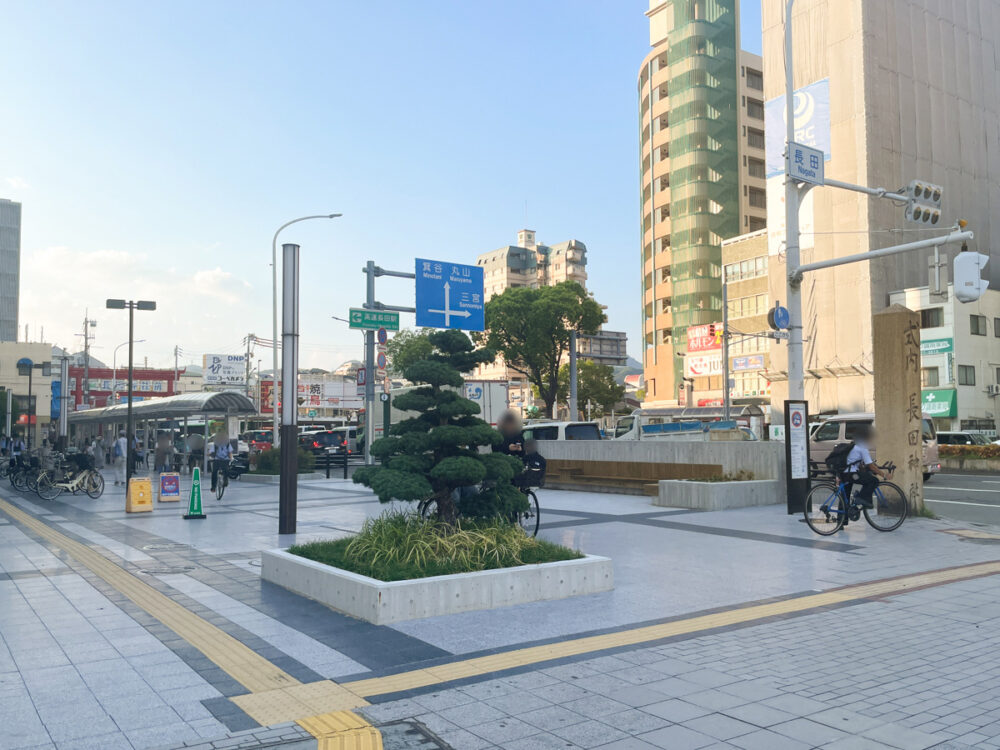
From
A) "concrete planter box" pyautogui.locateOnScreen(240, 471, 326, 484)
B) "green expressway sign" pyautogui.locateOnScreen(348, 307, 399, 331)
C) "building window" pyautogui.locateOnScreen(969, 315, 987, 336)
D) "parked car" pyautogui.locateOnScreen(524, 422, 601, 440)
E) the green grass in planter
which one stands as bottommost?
"concrete planter box" pyautogui.locateOnScreen(240, 471, 326, 484)

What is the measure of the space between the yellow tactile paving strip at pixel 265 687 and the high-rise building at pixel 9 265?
441 ft

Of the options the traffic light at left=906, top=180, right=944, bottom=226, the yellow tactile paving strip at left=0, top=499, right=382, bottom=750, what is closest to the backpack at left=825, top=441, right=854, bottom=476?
the traffic light at left=906, top=180, right=944, bottom=226

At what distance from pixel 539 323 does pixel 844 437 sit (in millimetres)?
35414

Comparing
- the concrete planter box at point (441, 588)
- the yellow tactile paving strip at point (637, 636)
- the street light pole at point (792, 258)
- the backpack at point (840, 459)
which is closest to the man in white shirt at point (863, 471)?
the backpack at point (840, 459)

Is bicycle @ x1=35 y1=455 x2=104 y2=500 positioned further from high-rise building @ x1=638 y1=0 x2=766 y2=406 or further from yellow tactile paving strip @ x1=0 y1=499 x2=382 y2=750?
high-rise building @ x1=638 y1=0 x2=766 y2=406

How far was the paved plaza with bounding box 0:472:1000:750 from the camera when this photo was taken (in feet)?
15.3

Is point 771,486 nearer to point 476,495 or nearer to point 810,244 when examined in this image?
point 476,495

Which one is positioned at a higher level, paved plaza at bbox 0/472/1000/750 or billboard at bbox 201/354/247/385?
billboard at bbox 201/354/247/385

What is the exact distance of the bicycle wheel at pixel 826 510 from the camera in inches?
488

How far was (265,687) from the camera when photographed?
5.46 metres

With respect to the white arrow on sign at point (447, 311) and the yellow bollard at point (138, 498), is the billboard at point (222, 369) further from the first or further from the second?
the yellow bollard at point (138, 498)

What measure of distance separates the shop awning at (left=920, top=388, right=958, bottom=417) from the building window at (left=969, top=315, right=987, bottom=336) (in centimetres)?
400

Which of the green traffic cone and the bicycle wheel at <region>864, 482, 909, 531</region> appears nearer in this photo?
the bicycle wheel at <region>864, 482, 909, 531</region>

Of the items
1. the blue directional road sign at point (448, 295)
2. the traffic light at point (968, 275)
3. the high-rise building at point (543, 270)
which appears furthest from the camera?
the high-rise building at point (543, 270)
